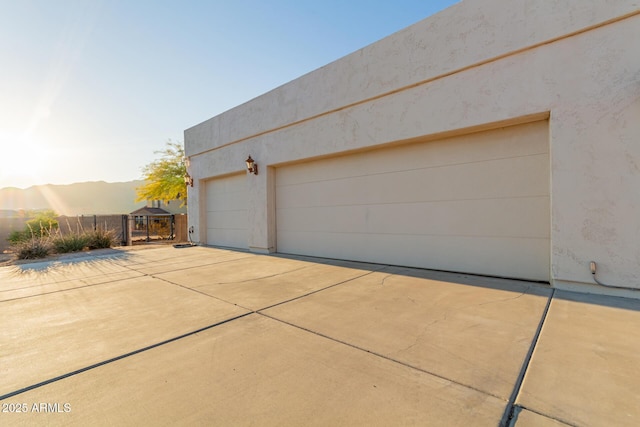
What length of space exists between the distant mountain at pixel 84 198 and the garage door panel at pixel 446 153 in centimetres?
7335

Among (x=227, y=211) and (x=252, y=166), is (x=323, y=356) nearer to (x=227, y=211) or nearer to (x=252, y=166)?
(x=252, y=166)

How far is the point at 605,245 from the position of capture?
352 cm

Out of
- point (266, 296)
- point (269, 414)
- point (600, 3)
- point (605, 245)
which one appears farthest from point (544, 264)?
point (269, 414)

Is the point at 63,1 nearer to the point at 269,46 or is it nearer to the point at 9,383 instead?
the point at 269,46

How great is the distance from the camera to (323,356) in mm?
2172

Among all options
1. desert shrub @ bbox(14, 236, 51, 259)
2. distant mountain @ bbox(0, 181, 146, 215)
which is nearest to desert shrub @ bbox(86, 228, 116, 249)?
desert shrub @ bbox(14, 236, 51, 259)

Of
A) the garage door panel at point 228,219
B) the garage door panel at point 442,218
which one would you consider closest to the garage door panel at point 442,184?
the garage door panel at point 442,218

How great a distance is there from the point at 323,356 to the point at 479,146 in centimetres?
424

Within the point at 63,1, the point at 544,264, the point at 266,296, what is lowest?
the point at 266,296

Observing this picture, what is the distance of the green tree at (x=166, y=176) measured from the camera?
1844cm

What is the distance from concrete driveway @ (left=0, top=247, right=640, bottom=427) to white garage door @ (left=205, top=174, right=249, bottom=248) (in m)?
5.03

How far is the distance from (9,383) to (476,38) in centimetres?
650

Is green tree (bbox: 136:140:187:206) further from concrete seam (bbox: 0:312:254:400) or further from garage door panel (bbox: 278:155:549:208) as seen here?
concrete seam (bbox: 0:312:254:400)

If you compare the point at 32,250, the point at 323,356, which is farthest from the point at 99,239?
the point at 323,356
